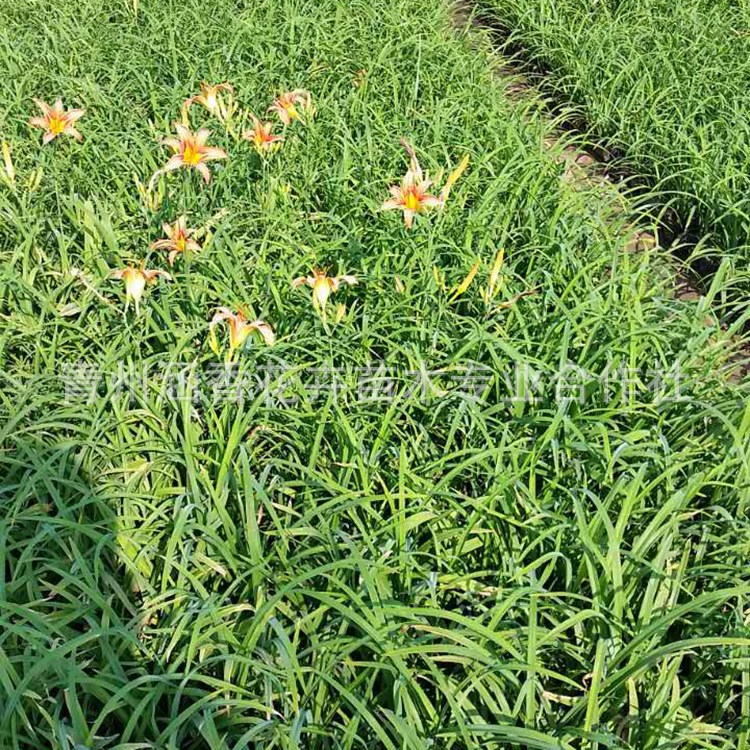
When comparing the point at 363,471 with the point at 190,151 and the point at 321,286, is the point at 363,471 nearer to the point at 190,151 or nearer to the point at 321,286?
the point at 321,286

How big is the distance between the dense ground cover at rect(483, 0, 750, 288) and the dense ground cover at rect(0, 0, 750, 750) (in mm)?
362

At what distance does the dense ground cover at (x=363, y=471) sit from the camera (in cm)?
138

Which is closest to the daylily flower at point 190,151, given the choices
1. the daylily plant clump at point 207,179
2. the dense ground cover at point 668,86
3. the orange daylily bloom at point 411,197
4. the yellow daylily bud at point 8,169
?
the daylily plant clump at point 207,179

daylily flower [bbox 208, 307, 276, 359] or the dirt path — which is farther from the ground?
the dirt path

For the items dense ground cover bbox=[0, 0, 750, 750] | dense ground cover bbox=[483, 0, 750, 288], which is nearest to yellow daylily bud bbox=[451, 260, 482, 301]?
dense ground cover bbox=[0, 0, 750, 750]

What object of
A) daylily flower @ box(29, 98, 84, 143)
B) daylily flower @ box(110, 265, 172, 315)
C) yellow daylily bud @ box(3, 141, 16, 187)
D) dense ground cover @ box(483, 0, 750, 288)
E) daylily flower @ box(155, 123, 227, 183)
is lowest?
yellow daylily bud @ box(3, 141, 16, 187)

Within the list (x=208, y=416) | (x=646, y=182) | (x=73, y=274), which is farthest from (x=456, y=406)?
(x=646, y=182)

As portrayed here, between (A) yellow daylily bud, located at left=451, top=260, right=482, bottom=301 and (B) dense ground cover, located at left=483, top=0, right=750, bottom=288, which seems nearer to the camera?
(A) yellow daylily bud, located at left=451, top=260, right=482, bottom=301

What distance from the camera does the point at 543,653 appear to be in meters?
1.49

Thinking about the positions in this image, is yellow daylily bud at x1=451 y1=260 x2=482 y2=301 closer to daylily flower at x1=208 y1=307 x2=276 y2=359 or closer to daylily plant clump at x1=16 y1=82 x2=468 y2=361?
daylily plant clump at x1=16 y1=82 x2=468 y2=361

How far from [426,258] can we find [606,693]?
1.28m

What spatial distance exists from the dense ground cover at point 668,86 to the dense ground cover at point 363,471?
0.36 metres

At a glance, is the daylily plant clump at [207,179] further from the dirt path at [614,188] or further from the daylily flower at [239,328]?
the dirt path at [614,188]

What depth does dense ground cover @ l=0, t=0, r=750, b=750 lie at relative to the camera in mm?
1381
